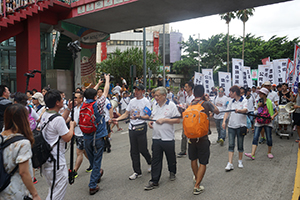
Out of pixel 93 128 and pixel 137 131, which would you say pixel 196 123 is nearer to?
pixel 137 131

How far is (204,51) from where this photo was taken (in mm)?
48750

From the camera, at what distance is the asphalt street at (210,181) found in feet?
14.0

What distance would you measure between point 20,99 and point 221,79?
9850 mm

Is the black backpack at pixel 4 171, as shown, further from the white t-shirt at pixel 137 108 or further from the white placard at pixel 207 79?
the white placard at pixel 207 79

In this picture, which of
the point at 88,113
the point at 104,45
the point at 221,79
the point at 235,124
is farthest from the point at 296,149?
the point at 104,45

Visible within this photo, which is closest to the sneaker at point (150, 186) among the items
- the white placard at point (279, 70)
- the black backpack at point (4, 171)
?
the black backpack at point (4, 171)

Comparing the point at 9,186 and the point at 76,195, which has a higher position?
the point at 9,186

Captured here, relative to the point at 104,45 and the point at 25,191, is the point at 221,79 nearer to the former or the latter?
the point at 25,191

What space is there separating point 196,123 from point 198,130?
0.13 meters

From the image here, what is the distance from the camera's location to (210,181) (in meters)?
4.88

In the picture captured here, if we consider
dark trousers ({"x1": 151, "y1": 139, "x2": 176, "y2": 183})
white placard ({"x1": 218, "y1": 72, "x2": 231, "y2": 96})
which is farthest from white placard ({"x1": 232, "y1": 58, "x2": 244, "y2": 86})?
dark trousers ({"x1": 151, "y1": 139, "x2": 176, "y2": 183})

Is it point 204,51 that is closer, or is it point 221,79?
point 221,79

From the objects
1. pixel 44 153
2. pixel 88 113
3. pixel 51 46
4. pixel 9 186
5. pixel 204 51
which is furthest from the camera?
pixel 204 51

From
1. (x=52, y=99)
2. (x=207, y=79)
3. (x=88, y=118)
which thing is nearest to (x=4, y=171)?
(x=52, y=99)
